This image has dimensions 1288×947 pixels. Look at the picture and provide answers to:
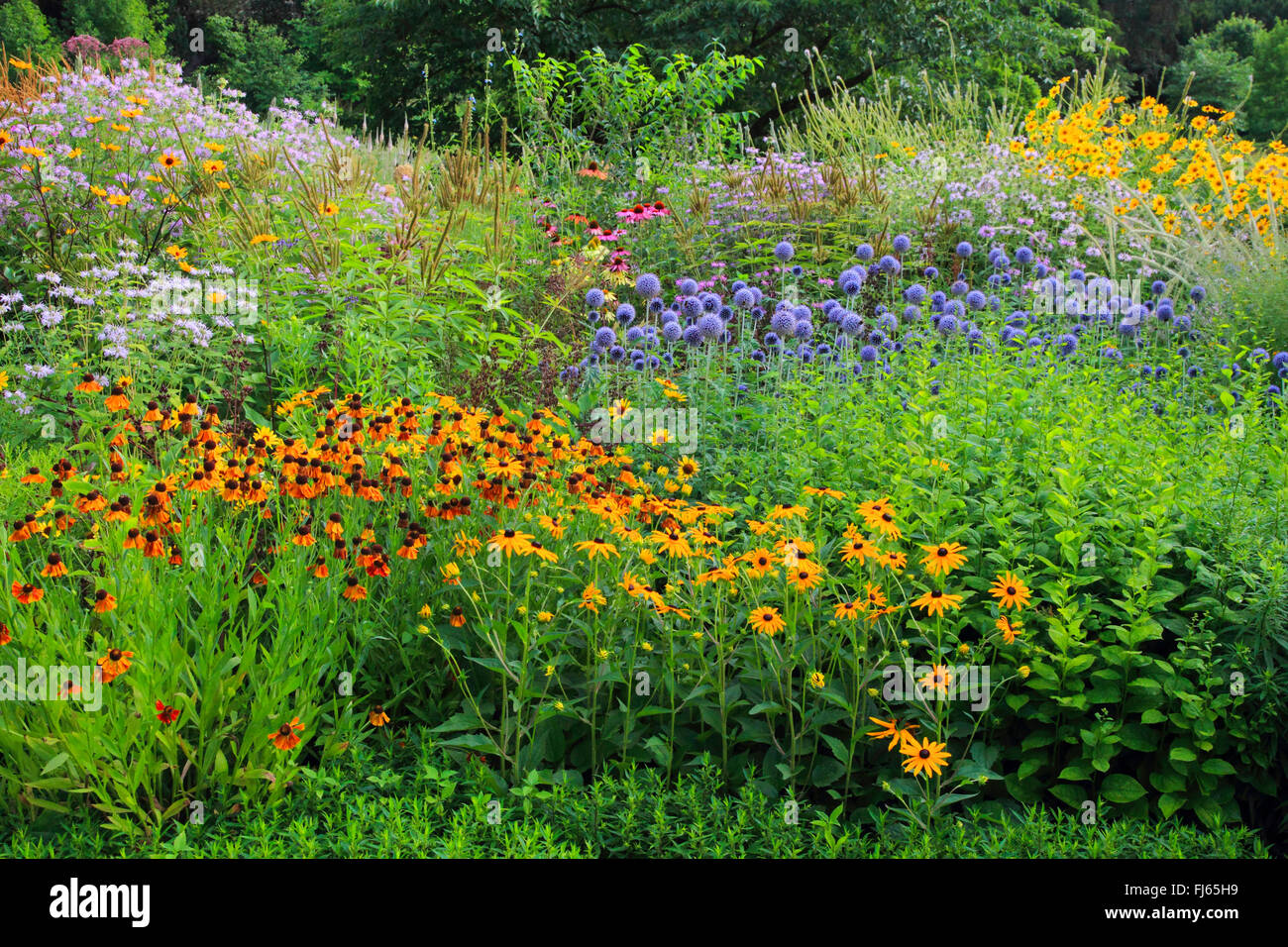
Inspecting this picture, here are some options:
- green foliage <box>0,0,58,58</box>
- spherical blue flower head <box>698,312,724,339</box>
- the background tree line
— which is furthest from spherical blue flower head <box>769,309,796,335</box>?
green foliage <box>0,0,58,58</box>

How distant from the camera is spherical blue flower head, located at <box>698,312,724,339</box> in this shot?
14.3ft

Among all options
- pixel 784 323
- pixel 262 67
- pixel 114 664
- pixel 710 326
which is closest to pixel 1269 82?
pixel 262 67

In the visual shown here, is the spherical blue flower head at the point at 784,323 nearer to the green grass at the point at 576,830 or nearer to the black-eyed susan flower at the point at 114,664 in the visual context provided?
the green grass at the point at 576,830

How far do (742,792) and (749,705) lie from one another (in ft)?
1.16

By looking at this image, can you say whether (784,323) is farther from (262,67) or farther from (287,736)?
(262,67)

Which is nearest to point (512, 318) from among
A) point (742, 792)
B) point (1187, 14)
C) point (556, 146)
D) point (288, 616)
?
point (288, 616)

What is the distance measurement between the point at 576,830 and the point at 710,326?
2.38 metres

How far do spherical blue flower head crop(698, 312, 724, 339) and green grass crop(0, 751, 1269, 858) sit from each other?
7.09ft

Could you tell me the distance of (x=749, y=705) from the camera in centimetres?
291

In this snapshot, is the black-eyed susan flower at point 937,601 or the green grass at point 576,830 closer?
the green grass at point 576,830

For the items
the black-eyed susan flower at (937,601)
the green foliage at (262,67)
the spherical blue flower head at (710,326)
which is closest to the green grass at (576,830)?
the black-eyed susan flower at (937,601)

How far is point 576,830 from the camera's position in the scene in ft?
8.41

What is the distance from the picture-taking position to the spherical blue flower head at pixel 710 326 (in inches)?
172

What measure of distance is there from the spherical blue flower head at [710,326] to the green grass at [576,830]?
2.16 m
